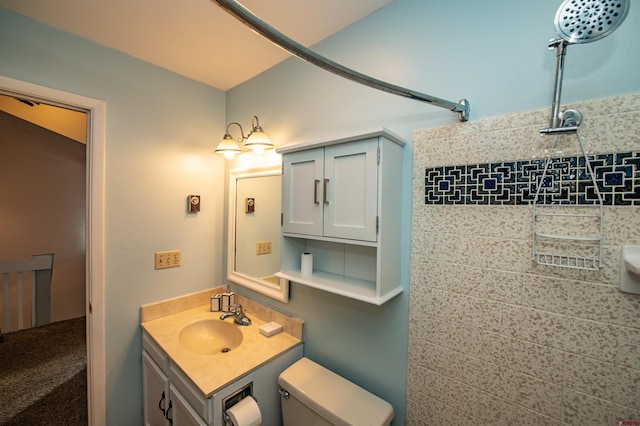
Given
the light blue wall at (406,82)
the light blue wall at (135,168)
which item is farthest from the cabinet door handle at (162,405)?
the light blue wall at (406,82)

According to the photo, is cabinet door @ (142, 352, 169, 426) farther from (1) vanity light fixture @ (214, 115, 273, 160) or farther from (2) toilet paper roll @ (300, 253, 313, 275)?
(1) vanity light fixture @ (214, 115, 273, 160)

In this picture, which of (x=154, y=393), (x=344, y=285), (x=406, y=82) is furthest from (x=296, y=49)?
(x=154, y=393)

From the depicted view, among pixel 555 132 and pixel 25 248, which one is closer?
pixel 555 132

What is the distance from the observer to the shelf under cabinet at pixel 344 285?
101 centimetres

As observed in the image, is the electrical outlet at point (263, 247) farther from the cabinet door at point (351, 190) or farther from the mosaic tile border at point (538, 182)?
the mosaic tile border at point (538, 182)

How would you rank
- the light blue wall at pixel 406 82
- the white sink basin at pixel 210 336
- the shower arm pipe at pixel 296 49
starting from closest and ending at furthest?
1. the shower arm pipe at pixel 296 49
2. the light blue wall at pixel 406 82
3. the white sink basin at pixel 210 336

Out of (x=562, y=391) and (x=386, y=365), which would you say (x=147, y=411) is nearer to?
(x=386, y=365)

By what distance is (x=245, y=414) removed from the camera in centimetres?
108

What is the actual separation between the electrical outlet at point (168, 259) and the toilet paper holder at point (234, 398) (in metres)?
1.03

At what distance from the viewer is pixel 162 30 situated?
4.47 feet

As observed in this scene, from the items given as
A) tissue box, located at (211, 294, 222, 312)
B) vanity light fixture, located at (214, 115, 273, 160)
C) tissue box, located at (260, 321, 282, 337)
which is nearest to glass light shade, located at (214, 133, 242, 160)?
vanity light fixture, located at (214, 115, 273, 160)

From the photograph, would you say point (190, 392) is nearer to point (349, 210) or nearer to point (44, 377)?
point (349, 210)

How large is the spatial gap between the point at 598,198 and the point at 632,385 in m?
0.52

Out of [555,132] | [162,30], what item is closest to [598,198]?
[555,132]
